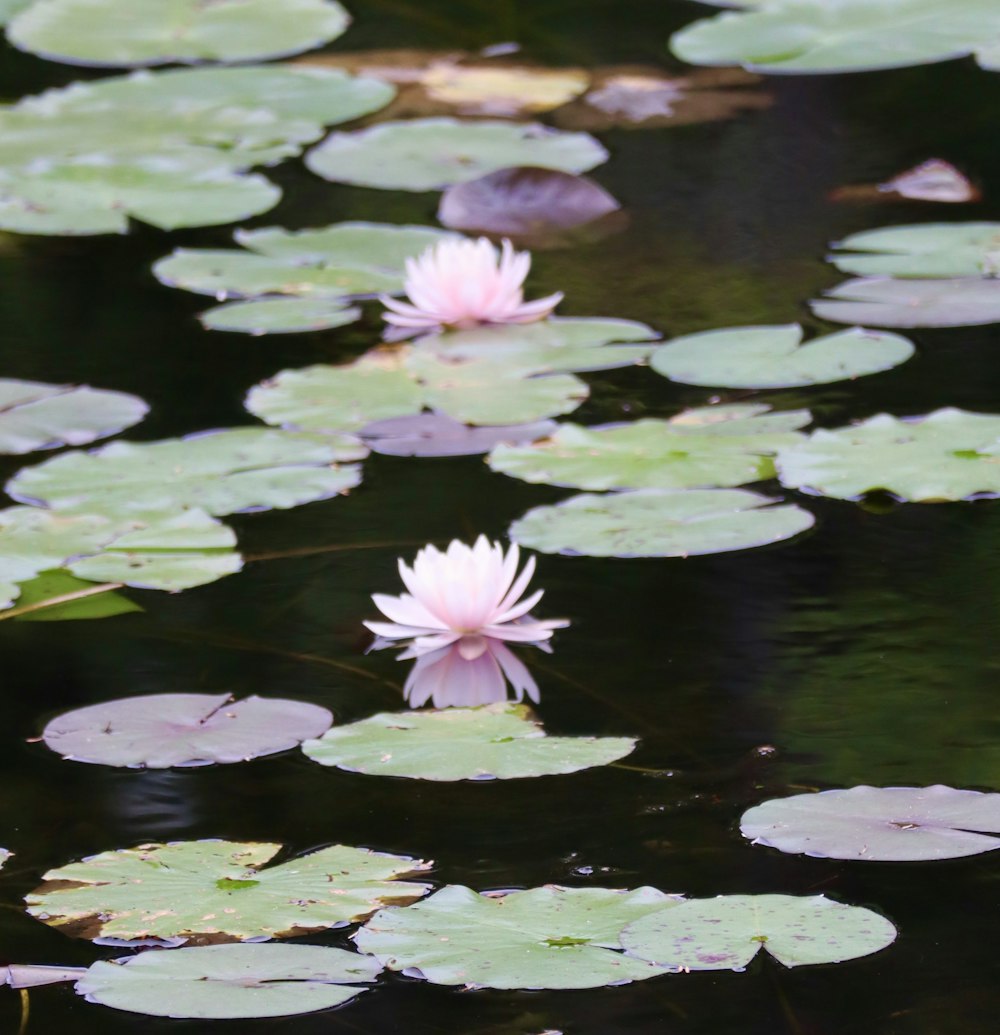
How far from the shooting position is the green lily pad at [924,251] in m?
3.02

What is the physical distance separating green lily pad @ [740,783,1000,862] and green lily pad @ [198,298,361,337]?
1.66 meters

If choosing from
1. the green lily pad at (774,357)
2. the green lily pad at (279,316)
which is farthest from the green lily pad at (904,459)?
the green lily pad at (279,316)

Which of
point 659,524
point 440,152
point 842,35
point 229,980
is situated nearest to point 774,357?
point 659,524

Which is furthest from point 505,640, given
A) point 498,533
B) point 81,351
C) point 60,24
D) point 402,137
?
point 60,24

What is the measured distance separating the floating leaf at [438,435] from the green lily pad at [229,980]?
122 cm

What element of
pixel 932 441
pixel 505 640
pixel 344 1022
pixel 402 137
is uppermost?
pixel 402 137

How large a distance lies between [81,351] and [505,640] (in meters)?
1.31

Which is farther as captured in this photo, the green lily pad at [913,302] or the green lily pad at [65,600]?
the green lily pad at [913,302]

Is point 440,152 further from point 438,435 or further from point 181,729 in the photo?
point 181,729

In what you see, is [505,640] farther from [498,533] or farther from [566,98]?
[566,98]

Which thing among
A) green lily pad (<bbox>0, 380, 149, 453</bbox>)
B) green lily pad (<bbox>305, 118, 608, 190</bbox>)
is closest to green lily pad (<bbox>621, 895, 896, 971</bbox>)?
green lily pad (<bbox>0, 380, 149, 453</bbox>)

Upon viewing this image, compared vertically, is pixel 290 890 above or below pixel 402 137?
below

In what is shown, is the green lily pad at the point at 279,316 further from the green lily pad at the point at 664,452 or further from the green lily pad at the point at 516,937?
the green lily pad at the point at 516,937

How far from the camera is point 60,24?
488 cm
